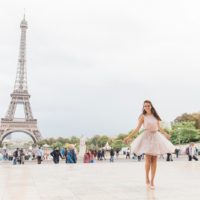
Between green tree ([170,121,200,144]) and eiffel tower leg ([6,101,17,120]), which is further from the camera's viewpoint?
eiffel tower leg ([6,101,17,120])

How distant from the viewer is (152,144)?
783cm

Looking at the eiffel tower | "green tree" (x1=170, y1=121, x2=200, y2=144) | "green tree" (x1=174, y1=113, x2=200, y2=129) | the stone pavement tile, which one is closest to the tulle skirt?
the stone pavement tile

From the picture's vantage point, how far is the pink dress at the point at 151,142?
7816 mm

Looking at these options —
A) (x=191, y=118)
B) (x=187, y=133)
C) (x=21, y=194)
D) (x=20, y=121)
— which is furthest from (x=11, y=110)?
(x=21, y=194)

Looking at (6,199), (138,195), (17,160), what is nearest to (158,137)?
(138,195)

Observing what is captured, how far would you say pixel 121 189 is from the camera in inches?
285

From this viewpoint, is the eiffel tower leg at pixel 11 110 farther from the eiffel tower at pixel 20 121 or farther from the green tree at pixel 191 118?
the green tree at pixel 191 118

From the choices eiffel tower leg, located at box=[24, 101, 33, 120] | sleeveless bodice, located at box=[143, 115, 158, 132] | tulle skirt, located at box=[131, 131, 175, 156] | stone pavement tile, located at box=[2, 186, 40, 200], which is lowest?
stone pavement tile, located at box=[2, 186, 40, 200]

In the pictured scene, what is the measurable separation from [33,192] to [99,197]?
152 cm

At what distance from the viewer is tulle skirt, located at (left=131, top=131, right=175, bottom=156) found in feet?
25.6

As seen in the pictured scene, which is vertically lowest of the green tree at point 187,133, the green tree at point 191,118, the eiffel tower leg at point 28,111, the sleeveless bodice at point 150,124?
the sleeveless bodice at point 150,124

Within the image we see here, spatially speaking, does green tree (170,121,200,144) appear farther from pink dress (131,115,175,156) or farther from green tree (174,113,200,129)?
pink dress (131,115,175,156)

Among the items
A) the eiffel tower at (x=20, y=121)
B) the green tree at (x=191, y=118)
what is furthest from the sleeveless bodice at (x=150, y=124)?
the eiffel tower at (x=20, y=121)

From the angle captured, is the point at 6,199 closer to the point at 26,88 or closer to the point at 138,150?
the point at 138,150
